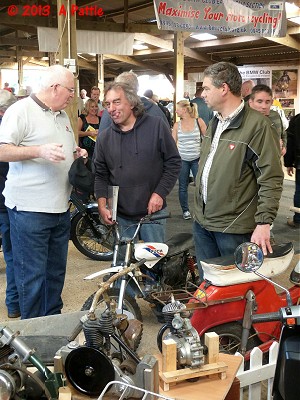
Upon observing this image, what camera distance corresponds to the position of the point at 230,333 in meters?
2.52

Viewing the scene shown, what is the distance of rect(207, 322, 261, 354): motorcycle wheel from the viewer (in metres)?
2.50

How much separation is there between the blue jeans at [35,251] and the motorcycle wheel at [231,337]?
3.41 feet

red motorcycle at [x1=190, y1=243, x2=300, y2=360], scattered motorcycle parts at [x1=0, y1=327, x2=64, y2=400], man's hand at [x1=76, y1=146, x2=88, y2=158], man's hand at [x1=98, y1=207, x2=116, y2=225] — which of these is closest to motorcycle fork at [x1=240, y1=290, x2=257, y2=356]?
red motorcycle at [x1=190, y1=243, x2=300, y2=360]

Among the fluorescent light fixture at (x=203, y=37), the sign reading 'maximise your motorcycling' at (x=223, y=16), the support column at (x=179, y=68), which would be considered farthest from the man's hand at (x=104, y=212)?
the fluorescent light fixture at (x=203, y=37)

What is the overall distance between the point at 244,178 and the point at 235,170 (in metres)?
0.07

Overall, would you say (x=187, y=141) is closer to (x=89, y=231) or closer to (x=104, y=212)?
(x=89, y=231)

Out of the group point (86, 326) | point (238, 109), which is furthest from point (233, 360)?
point (238, 109)

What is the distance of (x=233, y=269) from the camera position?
2.43 meters

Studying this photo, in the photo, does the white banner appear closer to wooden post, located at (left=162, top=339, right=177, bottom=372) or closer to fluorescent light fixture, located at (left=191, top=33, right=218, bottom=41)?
fluorescent light fixture, located at (left=191, top=33, right=218, bottom=41)

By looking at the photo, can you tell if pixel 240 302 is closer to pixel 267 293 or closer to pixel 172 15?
pixel 267 293

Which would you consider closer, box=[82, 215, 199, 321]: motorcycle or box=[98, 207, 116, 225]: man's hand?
box=[82, 215, 199, 321]: motorcycle

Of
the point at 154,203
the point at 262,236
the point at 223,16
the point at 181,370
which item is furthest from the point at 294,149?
the point at 181,370

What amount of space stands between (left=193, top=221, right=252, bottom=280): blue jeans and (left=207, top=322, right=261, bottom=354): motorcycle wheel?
0.38 meters

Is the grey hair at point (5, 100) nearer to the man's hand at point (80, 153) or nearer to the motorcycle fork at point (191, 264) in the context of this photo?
the man's hand at point (80, 153)
